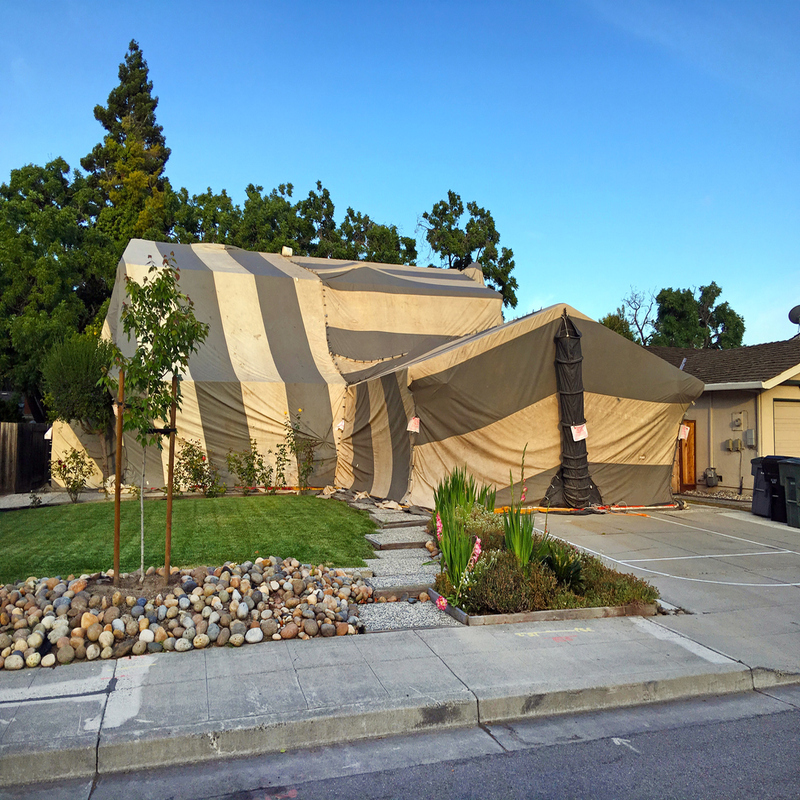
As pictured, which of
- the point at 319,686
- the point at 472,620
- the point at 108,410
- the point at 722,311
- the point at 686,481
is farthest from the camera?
the point at 722,311

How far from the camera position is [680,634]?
5969 millimetres

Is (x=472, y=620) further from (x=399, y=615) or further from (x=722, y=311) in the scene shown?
(x=722, y=311)

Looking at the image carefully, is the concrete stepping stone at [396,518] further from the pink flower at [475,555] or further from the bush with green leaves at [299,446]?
the pink flower at [475,555]

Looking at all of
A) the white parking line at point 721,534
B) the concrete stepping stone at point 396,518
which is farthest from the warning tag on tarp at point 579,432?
the concrete stepping stone at point 396,518

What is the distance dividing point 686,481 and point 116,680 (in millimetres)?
16345

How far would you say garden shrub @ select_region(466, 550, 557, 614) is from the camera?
6316 mm

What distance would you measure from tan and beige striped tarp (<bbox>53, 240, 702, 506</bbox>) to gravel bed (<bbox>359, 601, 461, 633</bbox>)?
5.44 m

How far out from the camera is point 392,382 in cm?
1282

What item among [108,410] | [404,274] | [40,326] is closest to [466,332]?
[404,274]

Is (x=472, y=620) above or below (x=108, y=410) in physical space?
below

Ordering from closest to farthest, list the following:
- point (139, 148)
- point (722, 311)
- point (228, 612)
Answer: point (228, 612), point (139, 148), point (722, 311)

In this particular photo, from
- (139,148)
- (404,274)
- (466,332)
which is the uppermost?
(139,148)

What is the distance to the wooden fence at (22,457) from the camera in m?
15.2

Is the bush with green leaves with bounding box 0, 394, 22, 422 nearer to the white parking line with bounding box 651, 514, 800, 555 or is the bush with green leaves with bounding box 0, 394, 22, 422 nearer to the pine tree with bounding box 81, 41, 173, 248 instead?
the pine tree with bounding box 81, 41, 173, 248
